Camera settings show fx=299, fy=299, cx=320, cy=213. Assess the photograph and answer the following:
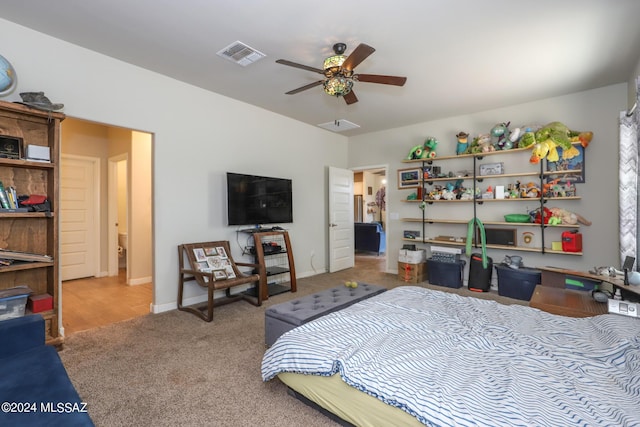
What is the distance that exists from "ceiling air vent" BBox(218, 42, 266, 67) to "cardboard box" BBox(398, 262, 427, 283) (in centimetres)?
389

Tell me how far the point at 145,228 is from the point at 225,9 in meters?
3.92

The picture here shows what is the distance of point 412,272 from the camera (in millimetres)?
5117

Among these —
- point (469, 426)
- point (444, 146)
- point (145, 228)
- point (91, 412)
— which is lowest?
point (91, 412)

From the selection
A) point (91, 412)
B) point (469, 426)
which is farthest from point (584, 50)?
point (91, 412)

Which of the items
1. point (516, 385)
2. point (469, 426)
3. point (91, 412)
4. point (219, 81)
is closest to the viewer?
point (469, 426)

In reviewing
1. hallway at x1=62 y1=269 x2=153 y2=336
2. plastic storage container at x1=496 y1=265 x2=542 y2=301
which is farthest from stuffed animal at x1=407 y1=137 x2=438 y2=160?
hallway at x1=62 y1=269 x2=153 y2=336

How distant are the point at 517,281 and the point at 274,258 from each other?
360 centimetres

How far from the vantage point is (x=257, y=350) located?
265 centimetres

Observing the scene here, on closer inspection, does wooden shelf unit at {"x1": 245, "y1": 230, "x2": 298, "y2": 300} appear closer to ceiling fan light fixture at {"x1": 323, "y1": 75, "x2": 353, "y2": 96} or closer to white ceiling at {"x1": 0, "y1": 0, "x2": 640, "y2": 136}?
white ceiling at {"x1": 0, "y1": 0, "x2": 640, "y2": 136}

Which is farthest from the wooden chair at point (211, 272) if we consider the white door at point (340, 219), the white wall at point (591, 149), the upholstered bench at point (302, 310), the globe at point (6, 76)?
the white wall at point (591, 149)

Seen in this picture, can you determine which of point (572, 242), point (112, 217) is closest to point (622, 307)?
point (572, 242)

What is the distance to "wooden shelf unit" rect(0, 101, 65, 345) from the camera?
8.23 feet

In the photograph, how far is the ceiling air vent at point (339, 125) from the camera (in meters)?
5.27

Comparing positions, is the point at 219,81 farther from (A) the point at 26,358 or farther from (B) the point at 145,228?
(A) the point at 26,358
